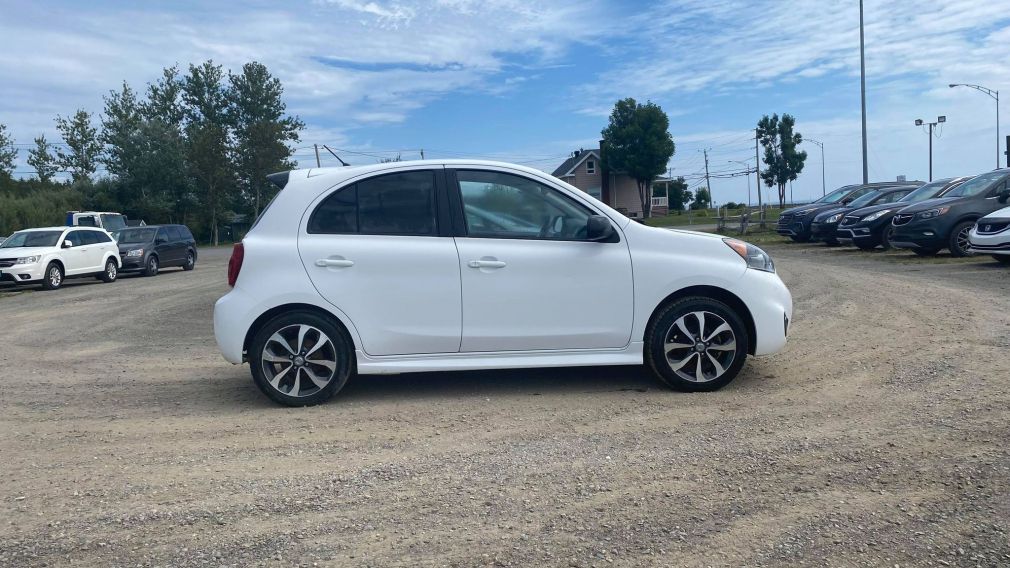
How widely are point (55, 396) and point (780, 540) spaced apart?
6.10 m

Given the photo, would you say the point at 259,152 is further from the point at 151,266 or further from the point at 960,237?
the point at 960,237

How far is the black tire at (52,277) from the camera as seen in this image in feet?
67.5

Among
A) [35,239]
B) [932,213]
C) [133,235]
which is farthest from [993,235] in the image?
[133,235]

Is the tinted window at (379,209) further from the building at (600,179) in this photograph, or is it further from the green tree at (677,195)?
the green tree at (677,195)

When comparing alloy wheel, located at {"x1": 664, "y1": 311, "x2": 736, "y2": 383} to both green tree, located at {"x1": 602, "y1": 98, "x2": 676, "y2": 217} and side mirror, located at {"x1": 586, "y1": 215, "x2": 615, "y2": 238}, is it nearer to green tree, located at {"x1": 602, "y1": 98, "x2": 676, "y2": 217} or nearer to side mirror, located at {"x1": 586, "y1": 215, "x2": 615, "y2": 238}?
side mirror, located at {"x1": 586, "y1": 215, "x2": 615, "y2": 238}

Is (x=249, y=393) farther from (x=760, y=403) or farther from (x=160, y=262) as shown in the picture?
(x=160, y=262)

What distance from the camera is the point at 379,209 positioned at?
19.7ft

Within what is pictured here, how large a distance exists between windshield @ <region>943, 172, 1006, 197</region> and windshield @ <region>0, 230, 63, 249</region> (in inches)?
878

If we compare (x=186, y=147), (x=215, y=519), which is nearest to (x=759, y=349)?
(x=215, y=519)

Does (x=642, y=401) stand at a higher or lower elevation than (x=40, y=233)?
lower

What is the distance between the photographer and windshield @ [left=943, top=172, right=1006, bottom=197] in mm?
16647

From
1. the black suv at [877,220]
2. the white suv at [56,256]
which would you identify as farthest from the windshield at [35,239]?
the black suv at [877,220]

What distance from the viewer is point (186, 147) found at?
6159 centimetres

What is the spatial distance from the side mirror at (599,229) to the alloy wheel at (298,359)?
82.4 inches
